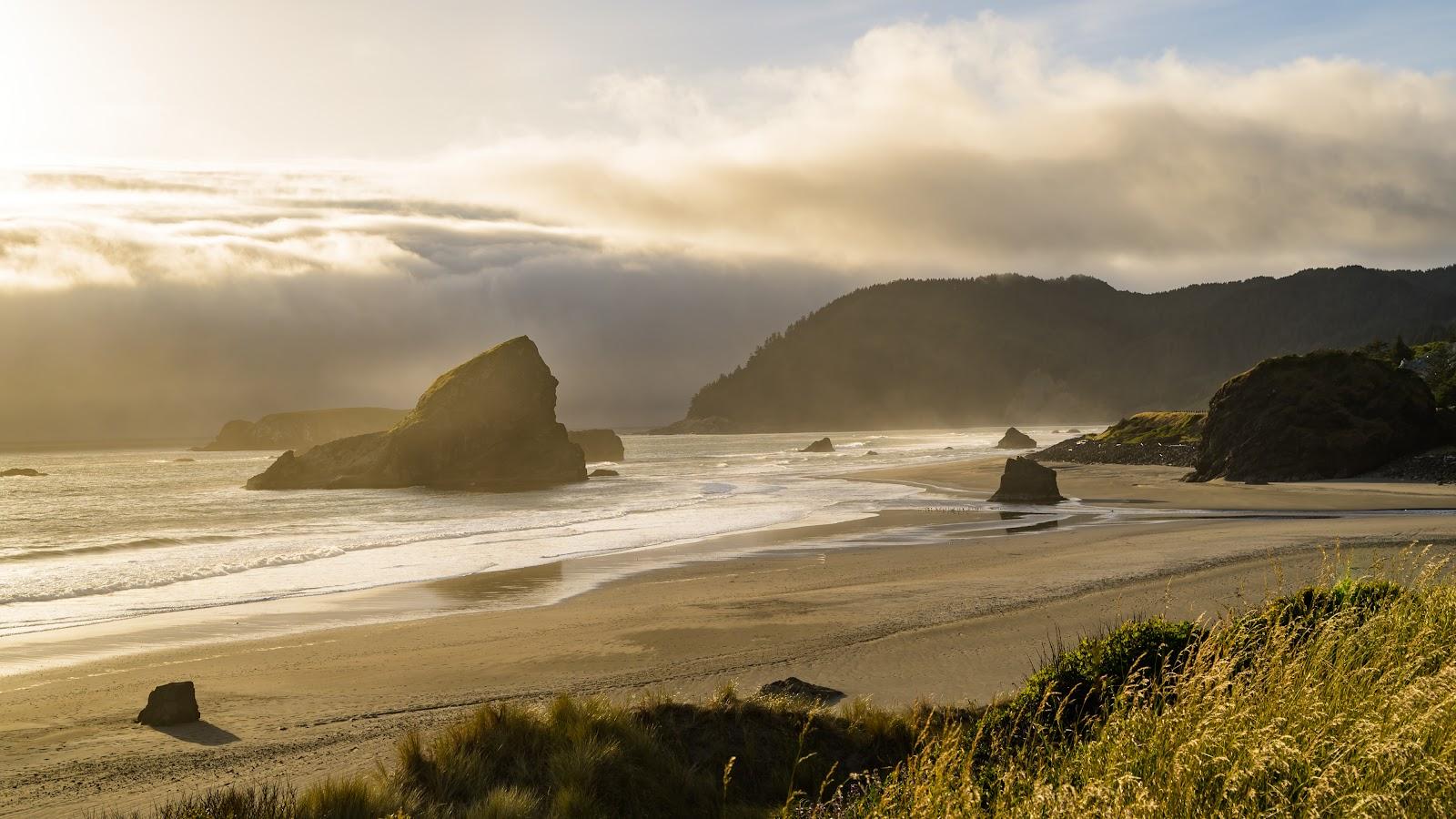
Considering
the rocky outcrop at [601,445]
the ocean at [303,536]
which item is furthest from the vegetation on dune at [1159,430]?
the rocky outcrop at [601,445]

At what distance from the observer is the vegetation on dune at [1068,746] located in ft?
17.2

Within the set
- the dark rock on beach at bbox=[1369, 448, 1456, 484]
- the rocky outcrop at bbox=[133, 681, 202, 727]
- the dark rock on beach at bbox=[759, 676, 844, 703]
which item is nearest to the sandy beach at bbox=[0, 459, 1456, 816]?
the rocky outcrop at bbox=[133, 681, 202, 727]

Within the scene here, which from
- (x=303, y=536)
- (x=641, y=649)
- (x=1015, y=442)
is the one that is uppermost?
(x=1015, y=442)

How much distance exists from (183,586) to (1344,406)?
177 feet

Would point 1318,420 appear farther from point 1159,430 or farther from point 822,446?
point 822,446

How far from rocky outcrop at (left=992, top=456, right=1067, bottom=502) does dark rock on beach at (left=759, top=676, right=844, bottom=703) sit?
32.6 m

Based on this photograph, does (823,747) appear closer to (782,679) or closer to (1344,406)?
(782,679)

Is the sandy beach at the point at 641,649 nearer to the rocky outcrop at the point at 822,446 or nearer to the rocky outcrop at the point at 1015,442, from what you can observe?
the rocky outcrop at the point at 1015,442

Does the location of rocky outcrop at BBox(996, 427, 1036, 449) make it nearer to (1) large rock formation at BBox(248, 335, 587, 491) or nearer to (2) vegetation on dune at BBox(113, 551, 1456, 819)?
(1) large rock formation at BBox(248, 335, 587, 491)

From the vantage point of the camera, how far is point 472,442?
269 ft

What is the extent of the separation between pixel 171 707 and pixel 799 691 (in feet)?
25.5

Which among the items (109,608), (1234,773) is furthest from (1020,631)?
(109,608)

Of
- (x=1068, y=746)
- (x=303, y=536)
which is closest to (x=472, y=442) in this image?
(x=303, y=536)

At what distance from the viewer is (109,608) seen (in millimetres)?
21656
